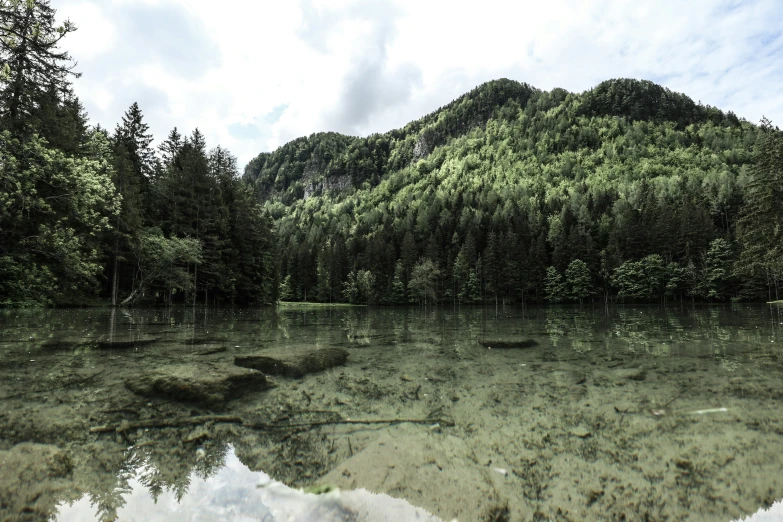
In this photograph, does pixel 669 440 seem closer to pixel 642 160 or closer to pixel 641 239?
pixel 641 239

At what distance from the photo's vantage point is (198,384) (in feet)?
16.8

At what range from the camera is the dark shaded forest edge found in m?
18.2

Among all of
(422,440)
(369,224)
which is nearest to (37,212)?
(422,440)

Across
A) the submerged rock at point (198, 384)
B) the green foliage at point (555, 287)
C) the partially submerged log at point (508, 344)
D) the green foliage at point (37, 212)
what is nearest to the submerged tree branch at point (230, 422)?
the submerged rock at point (198, 384)

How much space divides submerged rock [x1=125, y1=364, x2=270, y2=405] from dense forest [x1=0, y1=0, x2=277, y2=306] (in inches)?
370

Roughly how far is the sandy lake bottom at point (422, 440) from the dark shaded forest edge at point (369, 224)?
10056 millimetres

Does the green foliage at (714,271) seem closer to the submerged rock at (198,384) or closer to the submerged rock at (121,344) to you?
the submerged rock at (121,344)

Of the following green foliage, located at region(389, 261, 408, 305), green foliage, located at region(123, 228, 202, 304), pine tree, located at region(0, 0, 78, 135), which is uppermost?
pine tree, located at region(0, 0, 78, 135)

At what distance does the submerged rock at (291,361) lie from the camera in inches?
266

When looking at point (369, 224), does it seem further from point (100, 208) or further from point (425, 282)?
point (100, 208)

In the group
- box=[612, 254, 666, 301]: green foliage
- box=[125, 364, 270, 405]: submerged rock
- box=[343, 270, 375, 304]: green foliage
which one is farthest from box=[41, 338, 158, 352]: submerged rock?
box=[612, 254, 666, 301]: green foliage

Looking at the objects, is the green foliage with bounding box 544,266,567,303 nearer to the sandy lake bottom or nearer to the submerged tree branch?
the sandy lake bottom

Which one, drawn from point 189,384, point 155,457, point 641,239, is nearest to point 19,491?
point 155,457

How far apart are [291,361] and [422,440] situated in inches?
148
